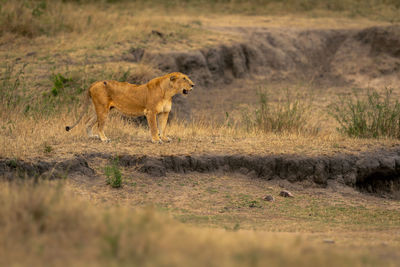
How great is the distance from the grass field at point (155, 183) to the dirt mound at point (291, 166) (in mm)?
168

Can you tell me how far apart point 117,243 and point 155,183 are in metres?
4.74

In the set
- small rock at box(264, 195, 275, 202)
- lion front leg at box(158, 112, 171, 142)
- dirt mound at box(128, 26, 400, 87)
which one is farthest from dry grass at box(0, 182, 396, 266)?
dirt mound at box(128, 26, 400, 87)

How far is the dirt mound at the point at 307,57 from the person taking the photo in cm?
2117

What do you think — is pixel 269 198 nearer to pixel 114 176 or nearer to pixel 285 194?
pixel 285 194

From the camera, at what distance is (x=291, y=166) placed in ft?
33.6

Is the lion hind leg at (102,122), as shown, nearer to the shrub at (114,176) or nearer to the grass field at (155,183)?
the grass field at (155,183)

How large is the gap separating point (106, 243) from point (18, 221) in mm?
942

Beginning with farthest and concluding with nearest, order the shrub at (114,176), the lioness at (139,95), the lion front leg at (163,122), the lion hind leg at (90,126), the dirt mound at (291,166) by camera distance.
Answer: the lion hind leg at (90,126), the lion front leg at (163,122), the lioness at (139,95), the dirt mound at (291,166), the shrub at (114,176)

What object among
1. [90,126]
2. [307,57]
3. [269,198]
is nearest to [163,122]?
[90,126]

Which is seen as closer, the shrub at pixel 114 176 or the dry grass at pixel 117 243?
the dry grass at pixel 117 243

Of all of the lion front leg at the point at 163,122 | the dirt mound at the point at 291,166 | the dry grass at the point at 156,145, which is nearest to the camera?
the dirt mound at the point at 291,166

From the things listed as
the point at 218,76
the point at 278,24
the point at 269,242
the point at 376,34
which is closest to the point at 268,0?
the point at 278,24

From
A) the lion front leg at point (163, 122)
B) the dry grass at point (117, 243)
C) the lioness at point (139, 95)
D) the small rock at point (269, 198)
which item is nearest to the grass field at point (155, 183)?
Answer: the dry grass at point (117, 243)

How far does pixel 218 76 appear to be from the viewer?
2119 cm
